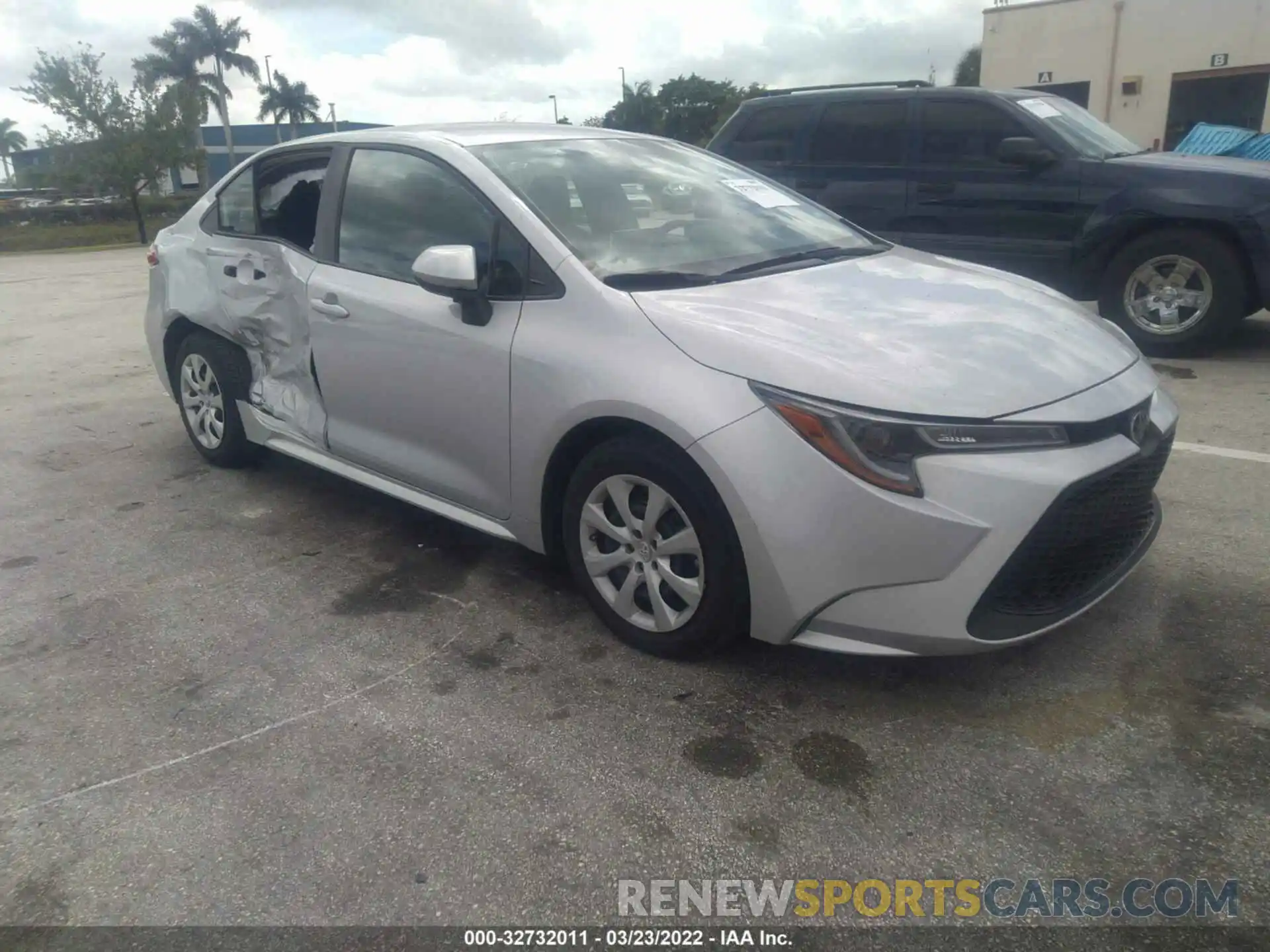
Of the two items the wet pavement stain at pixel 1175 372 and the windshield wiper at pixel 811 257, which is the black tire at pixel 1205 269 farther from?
the windshield wiper at pixel 811 257

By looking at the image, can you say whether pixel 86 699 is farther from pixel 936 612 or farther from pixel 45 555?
pixel 936 612

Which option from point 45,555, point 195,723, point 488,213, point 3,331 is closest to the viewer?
point 195,723

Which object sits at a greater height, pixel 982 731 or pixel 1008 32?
pixel 1008 32

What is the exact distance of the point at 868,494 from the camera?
2471 millimetres

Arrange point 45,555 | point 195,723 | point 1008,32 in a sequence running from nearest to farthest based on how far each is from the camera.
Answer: point 195,723 → point 45,555 → point 1008,32

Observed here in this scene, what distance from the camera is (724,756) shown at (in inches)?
102

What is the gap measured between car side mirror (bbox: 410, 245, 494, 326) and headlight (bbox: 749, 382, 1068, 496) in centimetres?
125

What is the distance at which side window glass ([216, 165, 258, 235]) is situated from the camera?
4523 mm

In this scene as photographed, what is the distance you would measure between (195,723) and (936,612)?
207cm

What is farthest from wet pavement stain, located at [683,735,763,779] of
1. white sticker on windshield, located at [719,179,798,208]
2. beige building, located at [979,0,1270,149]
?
beige building, located at [979,0,1270,149]

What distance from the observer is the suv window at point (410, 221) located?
3.30 metres

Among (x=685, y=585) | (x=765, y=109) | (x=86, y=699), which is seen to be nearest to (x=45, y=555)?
(x=86, y=699)

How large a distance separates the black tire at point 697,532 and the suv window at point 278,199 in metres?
1.87

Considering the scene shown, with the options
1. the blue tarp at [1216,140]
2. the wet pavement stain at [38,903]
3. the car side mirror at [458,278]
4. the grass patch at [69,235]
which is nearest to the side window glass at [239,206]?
the car side mirror at [458,278]
